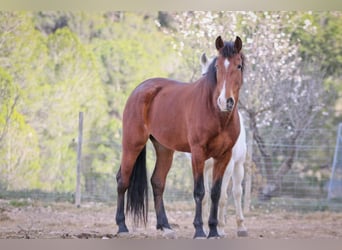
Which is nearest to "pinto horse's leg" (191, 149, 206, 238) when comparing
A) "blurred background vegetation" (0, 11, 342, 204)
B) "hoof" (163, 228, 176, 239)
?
"hoof" (163, 228, 176, 239)

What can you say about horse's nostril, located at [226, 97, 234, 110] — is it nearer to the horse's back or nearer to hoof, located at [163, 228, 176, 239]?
the horse's back

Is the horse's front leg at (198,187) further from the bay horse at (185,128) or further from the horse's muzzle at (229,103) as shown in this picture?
the horse's muzzle at (229,103)

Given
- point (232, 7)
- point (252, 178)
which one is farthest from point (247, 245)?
point (252, 178)

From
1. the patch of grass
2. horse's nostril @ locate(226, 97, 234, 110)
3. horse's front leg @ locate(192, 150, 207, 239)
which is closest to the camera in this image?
A: horse's nostril @ locate(226, 97, 234, 110)

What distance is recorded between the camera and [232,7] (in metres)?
5.25

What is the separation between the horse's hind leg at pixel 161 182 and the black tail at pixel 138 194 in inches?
3.1

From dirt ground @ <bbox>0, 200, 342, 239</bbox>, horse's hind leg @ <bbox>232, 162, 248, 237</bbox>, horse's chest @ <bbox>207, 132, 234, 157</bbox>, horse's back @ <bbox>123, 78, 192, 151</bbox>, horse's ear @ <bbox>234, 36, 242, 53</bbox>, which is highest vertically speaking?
horse's ear @ <bbox>234, 36, 242, 53</bbox>

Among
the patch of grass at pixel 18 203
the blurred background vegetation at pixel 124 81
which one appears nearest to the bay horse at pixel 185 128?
the patch of grass at pixel 18 203

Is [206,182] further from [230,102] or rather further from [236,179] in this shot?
[230,102]

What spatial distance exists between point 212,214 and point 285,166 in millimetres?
3813

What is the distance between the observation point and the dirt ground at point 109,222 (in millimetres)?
5211

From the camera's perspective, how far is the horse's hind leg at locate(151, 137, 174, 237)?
4690 millimetres

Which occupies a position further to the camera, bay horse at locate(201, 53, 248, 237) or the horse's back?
bay horse at locate(201, 53, 248, 237)

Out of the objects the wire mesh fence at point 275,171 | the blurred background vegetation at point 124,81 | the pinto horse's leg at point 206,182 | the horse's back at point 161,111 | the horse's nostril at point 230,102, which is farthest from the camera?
the blurred background vegetation at point 124,81
